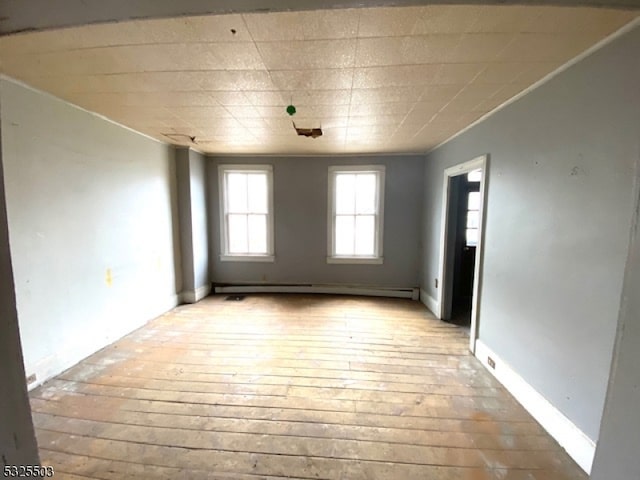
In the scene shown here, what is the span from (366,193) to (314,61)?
3.11 m

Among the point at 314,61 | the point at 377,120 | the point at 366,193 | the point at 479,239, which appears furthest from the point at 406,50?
A: the point at 366,193

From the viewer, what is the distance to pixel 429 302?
163 inches

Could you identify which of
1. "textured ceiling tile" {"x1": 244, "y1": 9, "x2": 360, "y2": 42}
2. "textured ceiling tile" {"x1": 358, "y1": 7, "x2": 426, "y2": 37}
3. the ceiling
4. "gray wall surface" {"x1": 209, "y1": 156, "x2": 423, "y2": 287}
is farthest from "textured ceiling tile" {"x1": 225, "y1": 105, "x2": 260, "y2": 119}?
"gray wall surface" {"x1": 209, "y1": 156, "x2": 423, "y2": 287}

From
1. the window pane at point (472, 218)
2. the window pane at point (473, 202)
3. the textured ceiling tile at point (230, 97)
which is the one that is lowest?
the window pane at point (472, 218)

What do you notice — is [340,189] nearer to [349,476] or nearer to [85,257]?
[85,257]

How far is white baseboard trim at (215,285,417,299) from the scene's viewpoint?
4.73 m

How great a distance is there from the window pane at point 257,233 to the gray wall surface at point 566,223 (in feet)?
11.1

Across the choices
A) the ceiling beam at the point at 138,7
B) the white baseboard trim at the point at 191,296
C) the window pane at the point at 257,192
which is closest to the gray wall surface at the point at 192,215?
the white baseboard trim at the point at 191,296

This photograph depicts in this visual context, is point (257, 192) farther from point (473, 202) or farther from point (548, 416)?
point (548, 416)

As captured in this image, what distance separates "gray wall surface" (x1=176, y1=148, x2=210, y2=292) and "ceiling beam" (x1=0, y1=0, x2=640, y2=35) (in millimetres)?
2883

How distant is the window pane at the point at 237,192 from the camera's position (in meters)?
4.79

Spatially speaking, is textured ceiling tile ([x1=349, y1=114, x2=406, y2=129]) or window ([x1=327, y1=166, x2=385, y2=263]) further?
window ([x1=327, y1=166, x2=385, y2=263])

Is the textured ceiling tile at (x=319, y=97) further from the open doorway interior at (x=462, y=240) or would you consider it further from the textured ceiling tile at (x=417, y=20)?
the open doorway interior at (x=462, y=240)

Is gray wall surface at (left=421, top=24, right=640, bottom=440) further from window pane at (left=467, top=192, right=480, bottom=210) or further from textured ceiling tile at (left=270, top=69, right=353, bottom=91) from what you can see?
window pane at (left=467, top=192, right=480, bottom=210)
